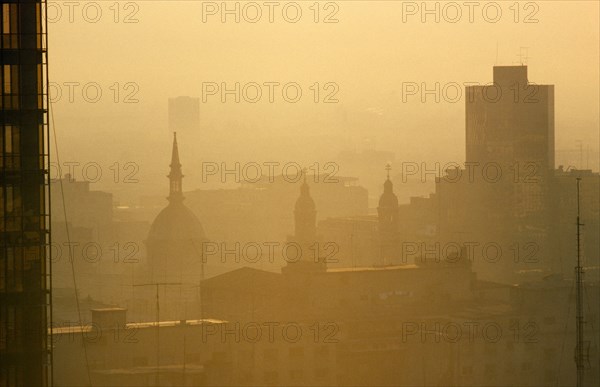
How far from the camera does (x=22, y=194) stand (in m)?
10.1

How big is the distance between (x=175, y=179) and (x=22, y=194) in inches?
1333

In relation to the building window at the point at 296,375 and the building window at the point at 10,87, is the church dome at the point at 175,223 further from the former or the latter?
the building window at the point at 10,87

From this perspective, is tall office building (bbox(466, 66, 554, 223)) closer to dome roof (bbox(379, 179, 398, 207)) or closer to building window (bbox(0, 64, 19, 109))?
dome roof (bbox(379, 179, 398, 207))

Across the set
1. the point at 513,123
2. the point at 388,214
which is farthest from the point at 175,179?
the point at 513,123

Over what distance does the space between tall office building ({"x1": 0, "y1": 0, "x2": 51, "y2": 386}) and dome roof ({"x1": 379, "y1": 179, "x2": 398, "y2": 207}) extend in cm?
3100

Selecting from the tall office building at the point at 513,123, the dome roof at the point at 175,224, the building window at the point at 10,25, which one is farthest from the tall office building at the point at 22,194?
the tall office building at the point at 513,123

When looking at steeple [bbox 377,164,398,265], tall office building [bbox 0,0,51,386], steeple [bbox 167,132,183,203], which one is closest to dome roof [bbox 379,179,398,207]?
steeple [bbox 377,164,398,265]

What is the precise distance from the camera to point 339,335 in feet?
89.6

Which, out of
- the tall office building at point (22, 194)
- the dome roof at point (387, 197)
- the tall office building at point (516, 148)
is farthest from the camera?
the tall office building at point (516, 148)

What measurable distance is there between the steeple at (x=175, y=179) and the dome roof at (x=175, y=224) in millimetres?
321

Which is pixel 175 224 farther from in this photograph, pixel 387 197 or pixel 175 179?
pixel 387 197

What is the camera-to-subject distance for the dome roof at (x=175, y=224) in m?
45.7

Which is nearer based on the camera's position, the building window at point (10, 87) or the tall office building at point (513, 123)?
the building window at point (10, 87)

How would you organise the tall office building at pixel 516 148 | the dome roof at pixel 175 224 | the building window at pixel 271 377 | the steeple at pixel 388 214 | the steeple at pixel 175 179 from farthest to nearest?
the tall office building at pixel 516 148
the dome roof at pixel 175 224
the steeple at pixel 388 214
the steeple at pixel 175 179
the building window at pixel 271 377
